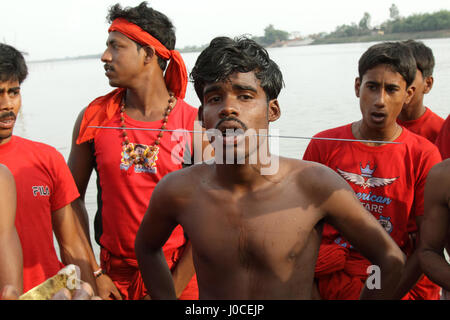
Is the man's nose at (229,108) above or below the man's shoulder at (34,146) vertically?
above

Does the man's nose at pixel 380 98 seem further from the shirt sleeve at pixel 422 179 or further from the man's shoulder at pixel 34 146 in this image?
the man's shoulder at pixel 34 146

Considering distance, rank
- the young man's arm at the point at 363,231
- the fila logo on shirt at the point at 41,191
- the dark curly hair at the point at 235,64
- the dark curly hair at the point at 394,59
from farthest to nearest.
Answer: the dark curly hair at the point at 394,59 < the fila logo on shirt at the point at 41,191 < the dark curly hair at the point at 235,64 < the young man's arm at the point at 363,231

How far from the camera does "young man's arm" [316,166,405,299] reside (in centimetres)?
210

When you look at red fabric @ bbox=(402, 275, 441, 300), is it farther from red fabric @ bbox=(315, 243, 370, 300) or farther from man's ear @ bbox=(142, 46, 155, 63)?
man's ear @ bbox=(142, 46, 155, 63)

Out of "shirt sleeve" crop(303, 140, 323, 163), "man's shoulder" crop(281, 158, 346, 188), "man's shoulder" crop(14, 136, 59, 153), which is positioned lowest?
"shirt sleeve" crop(303, 140, 323, 163)

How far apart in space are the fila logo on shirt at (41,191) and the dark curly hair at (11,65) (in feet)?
1.99

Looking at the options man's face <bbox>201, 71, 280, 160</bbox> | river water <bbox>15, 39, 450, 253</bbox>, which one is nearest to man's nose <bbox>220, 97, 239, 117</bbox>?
man's face <bbox>201, 71, 280, 160</bbox>

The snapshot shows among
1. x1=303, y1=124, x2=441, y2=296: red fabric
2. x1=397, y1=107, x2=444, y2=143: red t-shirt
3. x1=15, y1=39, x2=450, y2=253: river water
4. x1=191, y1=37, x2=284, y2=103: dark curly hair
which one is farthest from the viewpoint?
x1=15, y1=39, x2=450, y2=253: river water

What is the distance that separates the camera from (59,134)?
1427 cm

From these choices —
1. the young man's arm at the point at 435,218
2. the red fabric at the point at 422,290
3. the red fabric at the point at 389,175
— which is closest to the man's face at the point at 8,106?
the red fabric at the point at 389,175

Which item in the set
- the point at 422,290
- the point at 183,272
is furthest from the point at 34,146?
the point at 422,290

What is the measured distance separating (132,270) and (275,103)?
4.40 ft

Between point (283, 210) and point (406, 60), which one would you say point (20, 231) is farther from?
point (406, 60)

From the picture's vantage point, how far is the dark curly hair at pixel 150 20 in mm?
3418
